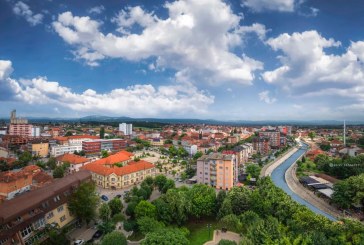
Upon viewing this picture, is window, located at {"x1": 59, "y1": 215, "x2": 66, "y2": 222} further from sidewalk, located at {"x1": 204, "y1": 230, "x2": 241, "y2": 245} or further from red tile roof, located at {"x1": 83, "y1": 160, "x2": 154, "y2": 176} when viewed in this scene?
red tile roof, located at {"x1": 83, "y1": 160, "x2": 154, "y2": 176}

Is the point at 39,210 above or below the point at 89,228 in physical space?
above

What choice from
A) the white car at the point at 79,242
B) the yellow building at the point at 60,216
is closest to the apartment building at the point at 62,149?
the yellow building at the point at 60,216

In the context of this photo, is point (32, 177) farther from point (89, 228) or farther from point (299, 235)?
point (299, 235)

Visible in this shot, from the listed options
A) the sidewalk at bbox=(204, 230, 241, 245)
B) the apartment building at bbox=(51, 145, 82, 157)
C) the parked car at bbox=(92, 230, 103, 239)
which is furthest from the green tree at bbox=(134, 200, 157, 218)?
the apartment building at bbox=(51, 145, 82, 157)

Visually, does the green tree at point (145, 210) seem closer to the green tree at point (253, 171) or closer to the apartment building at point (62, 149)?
the green tree at point (253, 171)

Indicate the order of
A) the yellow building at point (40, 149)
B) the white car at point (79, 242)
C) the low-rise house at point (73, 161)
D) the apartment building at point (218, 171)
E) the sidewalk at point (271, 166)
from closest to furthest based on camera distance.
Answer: the white car at point (79, 242) → the apartment building at point (218, 171) → the low-rise house at point (73, 161) → the sidewalk at point (271, 166) → the yellow building at point (40, 149)

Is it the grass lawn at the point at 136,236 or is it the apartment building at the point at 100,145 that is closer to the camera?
the grass lawn at the point at 136,236

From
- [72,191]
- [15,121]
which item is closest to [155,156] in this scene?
[72,191]
